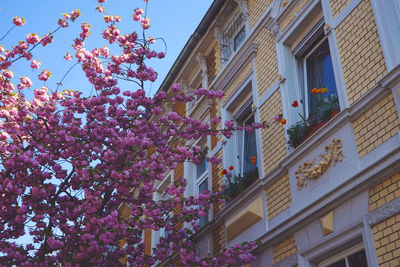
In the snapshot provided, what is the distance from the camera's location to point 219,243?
10.4 metres

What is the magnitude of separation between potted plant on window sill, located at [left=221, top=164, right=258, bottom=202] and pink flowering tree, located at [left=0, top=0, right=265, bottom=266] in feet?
1.38

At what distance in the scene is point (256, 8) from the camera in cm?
1143

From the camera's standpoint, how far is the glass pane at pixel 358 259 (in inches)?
253

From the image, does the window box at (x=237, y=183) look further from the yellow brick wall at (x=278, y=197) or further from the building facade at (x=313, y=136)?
the yellow brick wall at (x=278, y=197)

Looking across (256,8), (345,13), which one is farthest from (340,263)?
(256,8)

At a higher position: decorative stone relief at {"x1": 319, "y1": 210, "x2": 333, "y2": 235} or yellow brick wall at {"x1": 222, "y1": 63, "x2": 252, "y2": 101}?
yellow brick wall at {"x1": 222, "y1": 63, "x2": 252, "y2": 101}

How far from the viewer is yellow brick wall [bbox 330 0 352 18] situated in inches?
309

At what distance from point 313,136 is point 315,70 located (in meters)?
1.89

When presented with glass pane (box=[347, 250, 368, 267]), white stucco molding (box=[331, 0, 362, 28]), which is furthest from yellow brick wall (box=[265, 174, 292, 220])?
white stucco molding (box=[331, 0, 362, 28])

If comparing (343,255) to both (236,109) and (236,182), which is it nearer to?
(236,182)

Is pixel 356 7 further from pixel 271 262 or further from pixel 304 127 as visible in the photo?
pixel 271 262

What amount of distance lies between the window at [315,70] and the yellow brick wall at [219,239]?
10.7ft

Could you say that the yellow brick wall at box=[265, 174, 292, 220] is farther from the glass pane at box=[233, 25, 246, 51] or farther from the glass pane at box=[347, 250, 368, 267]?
the glass pane at box=[233, 25, 246, 51]

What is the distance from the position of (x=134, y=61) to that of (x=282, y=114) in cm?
342
